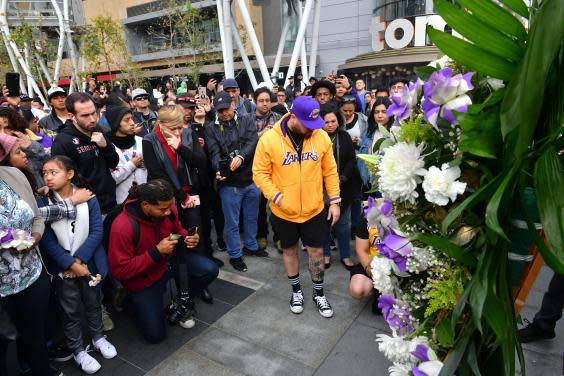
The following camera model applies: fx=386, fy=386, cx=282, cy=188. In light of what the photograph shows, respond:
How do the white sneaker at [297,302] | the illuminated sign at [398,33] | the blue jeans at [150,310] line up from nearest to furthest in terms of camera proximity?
the blue jeans at [150,310] < the white sneaker at [297,302] < the illuminated sign at [398,33]

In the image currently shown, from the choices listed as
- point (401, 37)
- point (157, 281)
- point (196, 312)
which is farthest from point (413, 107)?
point (401, 37)

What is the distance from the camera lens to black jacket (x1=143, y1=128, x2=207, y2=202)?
377 centimetres

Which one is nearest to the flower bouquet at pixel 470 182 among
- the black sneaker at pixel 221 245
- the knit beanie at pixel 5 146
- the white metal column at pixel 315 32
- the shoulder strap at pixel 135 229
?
the shoulder strap at pixel 135 229

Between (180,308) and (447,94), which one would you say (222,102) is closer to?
(180,308)

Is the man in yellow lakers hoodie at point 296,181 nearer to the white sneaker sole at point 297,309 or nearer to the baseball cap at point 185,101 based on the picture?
the white sneaker sole at point 297,309

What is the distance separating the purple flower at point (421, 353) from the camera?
128 cm

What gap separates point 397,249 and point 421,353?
0.36m

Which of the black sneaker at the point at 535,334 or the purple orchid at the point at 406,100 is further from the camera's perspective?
the black sneaker at the point at 535,334

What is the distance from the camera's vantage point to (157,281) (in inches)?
133

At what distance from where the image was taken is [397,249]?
1.27 metres

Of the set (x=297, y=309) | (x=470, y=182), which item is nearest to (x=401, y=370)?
(x=470, y=182)

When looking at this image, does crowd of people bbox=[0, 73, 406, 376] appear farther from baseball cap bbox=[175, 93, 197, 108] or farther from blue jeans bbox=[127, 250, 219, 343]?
baseball cap bbox=[175, 93, 197, 108]

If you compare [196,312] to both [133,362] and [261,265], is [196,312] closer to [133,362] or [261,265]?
[133,362]

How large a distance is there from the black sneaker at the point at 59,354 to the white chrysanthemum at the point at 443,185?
3238mm
